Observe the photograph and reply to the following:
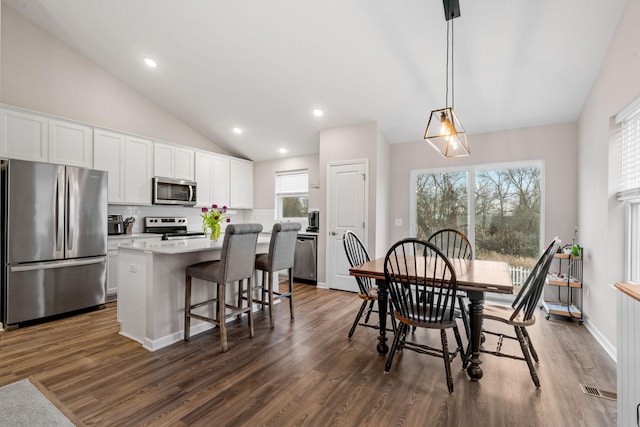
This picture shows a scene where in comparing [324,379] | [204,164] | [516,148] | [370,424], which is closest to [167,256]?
[324,379]

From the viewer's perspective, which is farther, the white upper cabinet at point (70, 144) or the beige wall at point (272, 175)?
the beige wall at point (272, 175)

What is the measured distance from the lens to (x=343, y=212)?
473 centimetres

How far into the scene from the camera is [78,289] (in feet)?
11.5

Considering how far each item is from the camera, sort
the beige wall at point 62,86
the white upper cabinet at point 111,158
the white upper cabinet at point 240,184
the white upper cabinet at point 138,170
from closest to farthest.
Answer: the beige wall at point 62,86 < the white upper cabinet at point 111,158 < the white upper cabinet at point 138,170 < the white upper cabinet at point 240,184

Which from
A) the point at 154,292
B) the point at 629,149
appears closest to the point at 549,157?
the point at 629,149

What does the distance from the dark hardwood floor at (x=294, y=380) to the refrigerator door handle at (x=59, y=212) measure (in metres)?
0.93

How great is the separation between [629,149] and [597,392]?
200 cm

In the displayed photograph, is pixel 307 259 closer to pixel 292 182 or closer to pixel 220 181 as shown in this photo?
pixel 292 182

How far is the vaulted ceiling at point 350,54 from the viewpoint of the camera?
106 inches

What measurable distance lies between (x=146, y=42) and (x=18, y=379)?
3.66 metres

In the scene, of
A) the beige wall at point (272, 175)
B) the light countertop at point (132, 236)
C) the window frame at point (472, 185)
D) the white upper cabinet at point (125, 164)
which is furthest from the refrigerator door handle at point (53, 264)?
the window frame at point (472, 185)

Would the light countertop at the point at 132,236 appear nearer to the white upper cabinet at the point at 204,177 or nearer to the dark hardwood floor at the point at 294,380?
the white upper cabinet at the point at 204,177

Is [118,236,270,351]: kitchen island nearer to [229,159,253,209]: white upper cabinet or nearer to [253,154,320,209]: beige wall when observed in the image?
[253,154,320,209]: beige wall

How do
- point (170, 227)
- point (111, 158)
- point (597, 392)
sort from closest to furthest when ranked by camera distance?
point (597, 392) < point (111, 158) < point (170, 227)
